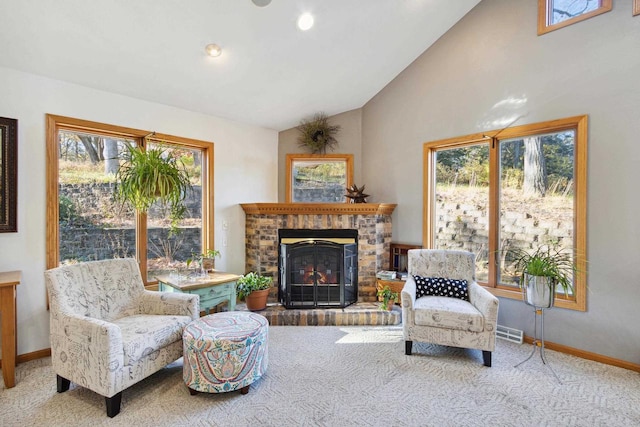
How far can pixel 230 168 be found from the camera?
4.16 m

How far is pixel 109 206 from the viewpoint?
10.8 ft

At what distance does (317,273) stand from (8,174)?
3024mm

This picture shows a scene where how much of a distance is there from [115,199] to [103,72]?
48.1 inches

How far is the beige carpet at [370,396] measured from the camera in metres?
1.99

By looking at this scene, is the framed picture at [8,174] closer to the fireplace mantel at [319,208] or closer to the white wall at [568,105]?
the fireplace mantel at [319,208]

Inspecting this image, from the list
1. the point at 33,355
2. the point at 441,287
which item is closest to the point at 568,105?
the point at 441,287

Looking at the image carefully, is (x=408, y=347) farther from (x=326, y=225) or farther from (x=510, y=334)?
(x=326, y=225)

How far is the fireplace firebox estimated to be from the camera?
12.7 feet

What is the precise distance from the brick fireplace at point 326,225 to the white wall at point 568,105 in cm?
52

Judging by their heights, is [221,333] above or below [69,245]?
below

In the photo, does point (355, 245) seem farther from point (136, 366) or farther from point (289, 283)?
point (136, 366)

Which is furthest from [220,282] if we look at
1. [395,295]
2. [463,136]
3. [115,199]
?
[463,136]

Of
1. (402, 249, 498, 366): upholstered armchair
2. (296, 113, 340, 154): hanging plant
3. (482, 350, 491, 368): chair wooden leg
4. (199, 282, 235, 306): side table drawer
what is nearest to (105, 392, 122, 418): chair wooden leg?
(199, 282, 235, 306): side table drawer

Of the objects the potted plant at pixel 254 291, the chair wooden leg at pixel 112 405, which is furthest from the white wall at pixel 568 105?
the chair wooden leg at pixel 112 405
